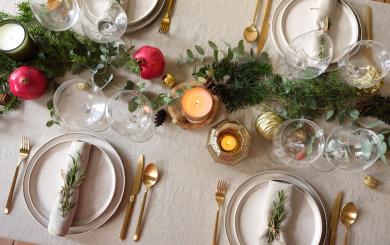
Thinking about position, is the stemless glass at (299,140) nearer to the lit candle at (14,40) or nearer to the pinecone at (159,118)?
the pinecone at (159,118)

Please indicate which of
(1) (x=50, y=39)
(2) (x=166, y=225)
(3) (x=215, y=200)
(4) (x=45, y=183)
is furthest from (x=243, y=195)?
(1) (x=50, y=39)

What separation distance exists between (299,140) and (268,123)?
90 mm

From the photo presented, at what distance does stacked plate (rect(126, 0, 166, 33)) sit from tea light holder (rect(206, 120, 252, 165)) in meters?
0.37

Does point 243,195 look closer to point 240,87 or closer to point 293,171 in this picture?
point 293,171

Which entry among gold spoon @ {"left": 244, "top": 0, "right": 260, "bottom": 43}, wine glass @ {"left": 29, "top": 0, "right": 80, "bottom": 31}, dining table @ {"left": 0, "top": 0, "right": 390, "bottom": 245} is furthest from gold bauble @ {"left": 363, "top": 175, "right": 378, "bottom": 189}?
wine glass @ {"left": 29, "top": 0, "right": 80, "bottom": 31}

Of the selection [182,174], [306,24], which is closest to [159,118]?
[182,174]

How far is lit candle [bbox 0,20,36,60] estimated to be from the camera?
0.90m

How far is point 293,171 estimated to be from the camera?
36.2 inches

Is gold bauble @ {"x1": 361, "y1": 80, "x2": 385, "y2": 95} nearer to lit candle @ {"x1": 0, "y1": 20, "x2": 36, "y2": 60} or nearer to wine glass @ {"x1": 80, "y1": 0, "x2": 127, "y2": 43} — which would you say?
wine glass @ {"x1": 80, "y1": 0, "x2": 127, "y2": 43}

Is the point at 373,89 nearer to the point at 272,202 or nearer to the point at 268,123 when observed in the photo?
the point at 268,123

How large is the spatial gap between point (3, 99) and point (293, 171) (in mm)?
811

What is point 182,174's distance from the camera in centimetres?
92

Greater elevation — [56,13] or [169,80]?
[56,13]

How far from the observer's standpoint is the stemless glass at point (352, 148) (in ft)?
2.94
